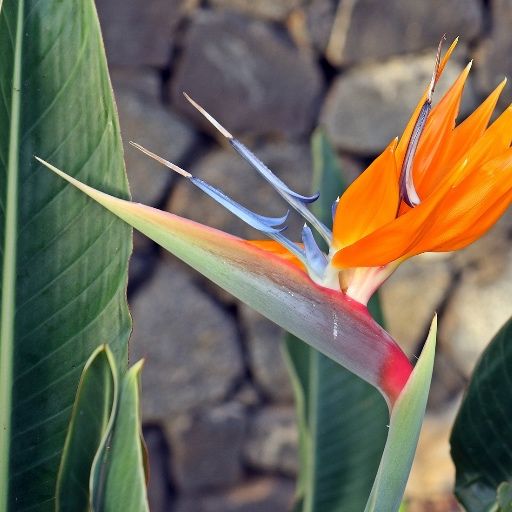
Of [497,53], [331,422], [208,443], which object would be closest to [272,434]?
[208,443]

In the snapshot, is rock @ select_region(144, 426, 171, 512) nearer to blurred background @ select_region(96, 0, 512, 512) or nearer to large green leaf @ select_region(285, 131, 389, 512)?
blurred background @ select_region(96, 0, 512, 512)

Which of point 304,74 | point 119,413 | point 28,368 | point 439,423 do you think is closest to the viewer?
point 119,413

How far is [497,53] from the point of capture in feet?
6.01

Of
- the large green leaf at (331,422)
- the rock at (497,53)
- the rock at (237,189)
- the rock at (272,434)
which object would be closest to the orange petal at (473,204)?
the large green leaf at (331,422)

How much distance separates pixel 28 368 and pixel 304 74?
1333mm

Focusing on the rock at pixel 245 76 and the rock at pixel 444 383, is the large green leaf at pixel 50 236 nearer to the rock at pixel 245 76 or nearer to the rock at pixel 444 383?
the rock at pixel 245 76

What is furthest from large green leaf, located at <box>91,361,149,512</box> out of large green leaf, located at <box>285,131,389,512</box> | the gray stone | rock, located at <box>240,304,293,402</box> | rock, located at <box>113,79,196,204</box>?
the gray stone

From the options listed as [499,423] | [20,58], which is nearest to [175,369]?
[499,423]

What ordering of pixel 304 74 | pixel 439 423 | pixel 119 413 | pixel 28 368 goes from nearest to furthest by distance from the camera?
pixel 119 413
pixel 28 368
pixel 304 74
pixel 439 423

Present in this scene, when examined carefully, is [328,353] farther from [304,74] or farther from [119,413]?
[304,74]

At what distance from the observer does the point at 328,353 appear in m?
0.47

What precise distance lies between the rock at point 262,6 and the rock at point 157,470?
883mm

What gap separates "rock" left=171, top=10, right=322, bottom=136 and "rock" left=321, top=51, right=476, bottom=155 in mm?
63

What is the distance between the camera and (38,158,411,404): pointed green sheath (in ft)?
1.49
